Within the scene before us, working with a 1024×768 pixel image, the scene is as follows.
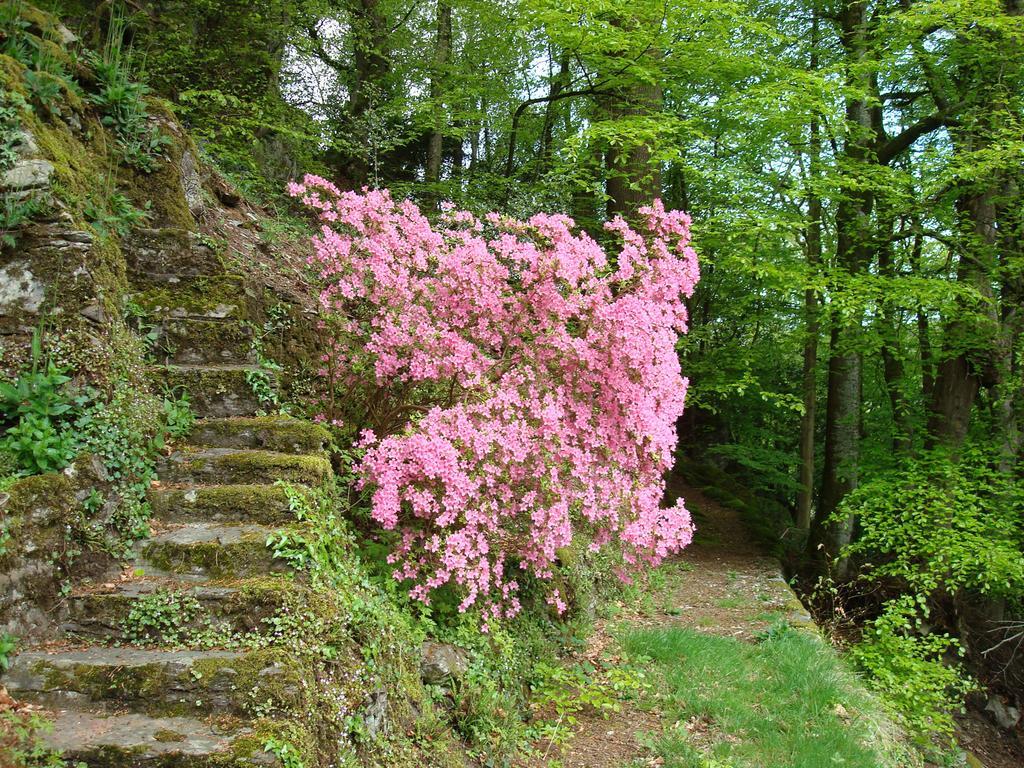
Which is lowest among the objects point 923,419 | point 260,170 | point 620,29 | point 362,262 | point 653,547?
point 653,547

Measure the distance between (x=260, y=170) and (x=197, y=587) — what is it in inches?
299

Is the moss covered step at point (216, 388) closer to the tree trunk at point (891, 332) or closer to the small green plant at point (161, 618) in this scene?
the small green plant at point (161, 618)

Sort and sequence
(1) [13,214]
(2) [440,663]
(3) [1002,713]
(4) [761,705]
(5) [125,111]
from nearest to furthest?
1. (1) [13,214]
2. (2) [440,663]
3. (4) [761,705]
4. (5) [125,111]
5. (3) [1002,713]

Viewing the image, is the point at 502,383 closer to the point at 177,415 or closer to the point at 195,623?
the point at 177,415

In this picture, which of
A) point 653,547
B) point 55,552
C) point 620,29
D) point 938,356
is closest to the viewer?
point 55,552

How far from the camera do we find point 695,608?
23.0 ft

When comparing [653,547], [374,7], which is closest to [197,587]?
[653,547]

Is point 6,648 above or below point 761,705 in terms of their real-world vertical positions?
above

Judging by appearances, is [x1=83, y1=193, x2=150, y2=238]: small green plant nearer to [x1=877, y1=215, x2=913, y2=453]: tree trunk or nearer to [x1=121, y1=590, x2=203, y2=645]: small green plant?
[x1=121, y1=590, x2=203, y2=645]: small green plant

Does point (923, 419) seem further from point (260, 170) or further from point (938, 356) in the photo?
point (260, 170)

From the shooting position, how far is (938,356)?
8.80m

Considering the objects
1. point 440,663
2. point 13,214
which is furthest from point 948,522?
point 13,214

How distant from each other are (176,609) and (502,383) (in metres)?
2.07

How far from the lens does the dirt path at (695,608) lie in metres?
3.99
